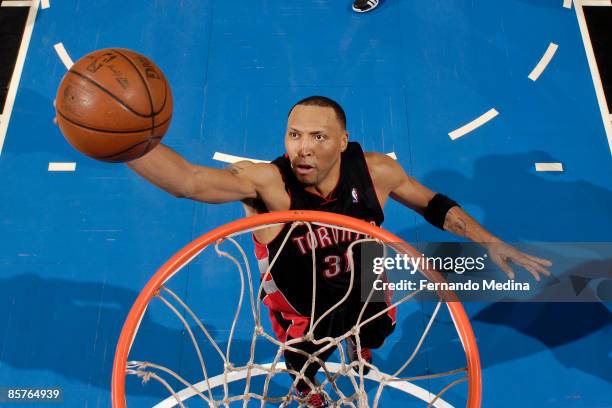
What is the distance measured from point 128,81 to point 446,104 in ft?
11.6

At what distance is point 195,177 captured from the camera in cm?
301

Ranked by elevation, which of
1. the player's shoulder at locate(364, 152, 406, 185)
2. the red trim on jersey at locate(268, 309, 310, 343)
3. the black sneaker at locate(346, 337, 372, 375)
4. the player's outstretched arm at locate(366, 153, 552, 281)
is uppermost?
the player's shoulder at locate(364, 152, 406, 185)

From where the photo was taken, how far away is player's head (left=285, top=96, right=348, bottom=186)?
3.32m

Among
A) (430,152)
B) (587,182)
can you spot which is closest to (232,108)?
(430,152)

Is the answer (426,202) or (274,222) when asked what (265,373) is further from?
(426,202)

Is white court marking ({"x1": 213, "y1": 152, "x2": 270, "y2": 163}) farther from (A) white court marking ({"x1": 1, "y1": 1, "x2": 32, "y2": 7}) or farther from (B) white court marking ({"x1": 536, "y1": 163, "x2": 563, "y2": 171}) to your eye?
(A) white court marking ({"x1": 1, "y1": 1, "x2": 32, "y2": 7})

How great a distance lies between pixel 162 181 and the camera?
2879mm

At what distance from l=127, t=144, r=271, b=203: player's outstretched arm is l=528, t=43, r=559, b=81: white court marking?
3.44 meters

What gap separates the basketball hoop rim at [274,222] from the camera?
120 inches

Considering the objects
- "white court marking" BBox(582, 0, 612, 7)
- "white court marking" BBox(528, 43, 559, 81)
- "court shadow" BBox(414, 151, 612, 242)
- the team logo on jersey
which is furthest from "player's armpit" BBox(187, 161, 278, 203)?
"white court marking" BBox(582, 0, 612, 7)

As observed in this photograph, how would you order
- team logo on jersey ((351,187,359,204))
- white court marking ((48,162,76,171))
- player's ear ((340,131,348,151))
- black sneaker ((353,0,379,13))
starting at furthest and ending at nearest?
black sneaker ((353,0,379,13)), white court marking ((48,162,76,171)), team logo on jersey ((351,187,359,204)), player's ear ((340,131,348,151))

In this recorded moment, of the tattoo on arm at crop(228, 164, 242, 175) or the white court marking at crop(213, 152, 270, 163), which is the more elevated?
the tattoo on arm at crop(228, 164, 242, 175)

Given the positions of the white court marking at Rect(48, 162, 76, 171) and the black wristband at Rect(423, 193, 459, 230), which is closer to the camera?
the black wristband at Rect(423, 193, 459, 230)

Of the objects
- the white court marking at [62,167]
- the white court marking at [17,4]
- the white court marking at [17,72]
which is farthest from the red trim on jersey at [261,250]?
the white court marking at [17,4]
